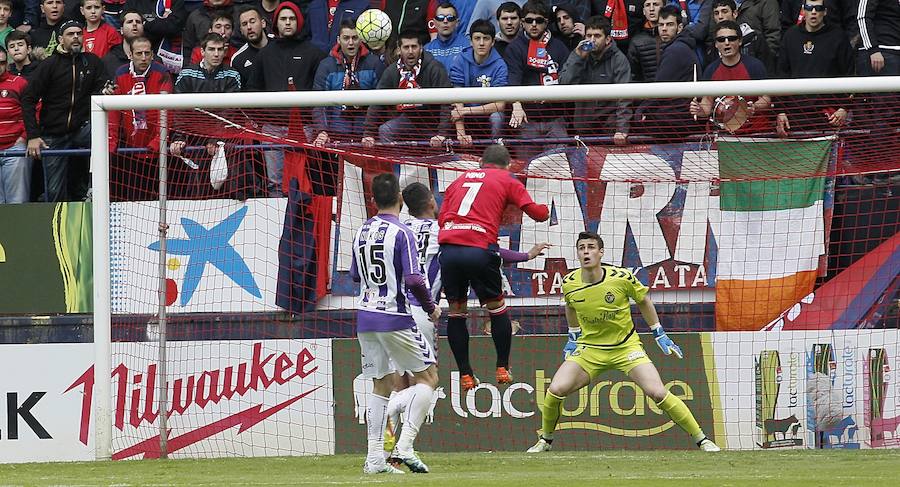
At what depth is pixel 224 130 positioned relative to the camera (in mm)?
12070

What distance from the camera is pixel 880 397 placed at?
1195 cm

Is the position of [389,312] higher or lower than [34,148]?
lower

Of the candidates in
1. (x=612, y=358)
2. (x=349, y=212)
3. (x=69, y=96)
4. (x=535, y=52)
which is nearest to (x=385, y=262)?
(x=612, y=358)

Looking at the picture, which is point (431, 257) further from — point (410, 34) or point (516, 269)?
point (410, 34)

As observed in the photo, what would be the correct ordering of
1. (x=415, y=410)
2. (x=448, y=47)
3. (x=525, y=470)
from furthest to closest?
(x=448, y=47) < (x=525, y=470) < (x=415, y=410)

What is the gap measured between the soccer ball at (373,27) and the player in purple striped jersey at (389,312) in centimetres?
483

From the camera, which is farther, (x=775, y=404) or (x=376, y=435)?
(x=775, y=404)

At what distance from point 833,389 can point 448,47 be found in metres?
5.03

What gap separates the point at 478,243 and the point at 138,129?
14.2 feet

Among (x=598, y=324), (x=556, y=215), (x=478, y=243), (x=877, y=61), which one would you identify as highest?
(x=877, y=61)

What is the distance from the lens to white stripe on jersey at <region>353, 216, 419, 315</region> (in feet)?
28.9

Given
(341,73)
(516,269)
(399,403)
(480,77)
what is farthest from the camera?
(341,73)

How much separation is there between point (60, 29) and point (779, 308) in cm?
820

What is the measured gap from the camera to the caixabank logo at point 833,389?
1195 cm
